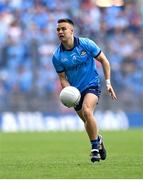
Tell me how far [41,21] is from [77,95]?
1414cm

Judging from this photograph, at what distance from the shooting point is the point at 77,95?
10727mm

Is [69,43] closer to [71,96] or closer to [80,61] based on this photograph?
[80,61]

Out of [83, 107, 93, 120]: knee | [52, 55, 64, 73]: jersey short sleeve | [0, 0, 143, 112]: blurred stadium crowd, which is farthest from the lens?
[0, 0, 143, 112]: blurred stadium crowd

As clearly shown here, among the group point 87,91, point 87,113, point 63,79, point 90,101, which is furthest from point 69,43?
point 87,113

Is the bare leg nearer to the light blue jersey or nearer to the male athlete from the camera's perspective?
the male athlete

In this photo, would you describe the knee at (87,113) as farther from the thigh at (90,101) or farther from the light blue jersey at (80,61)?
the light blue jersey at (80,61)

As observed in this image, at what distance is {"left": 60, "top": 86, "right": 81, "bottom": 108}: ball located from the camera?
1065cm

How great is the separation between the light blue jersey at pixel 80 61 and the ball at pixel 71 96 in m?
0.29

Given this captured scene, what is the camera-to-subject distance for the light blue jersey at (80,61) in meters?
11.0

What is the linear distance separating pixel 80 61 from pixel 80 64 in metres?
0.08

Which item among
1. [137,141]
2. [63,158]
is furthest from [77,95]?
[137,141]

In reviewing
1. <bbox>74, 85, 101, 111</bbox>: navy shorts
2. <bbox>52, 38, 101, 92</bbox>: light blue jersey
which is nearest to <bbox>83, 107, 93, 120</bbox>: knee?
<bbox>74, 85, 101, 111</bbox>: navy shorts

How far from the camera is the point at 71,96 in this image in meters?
10.6

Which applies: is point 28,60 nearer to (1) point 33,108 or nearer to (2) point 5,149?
(1) point 33,108
